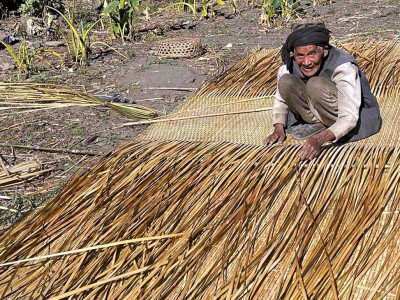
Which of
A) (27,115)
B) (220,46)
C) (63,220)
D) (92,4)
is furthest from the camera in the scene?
(92,4)

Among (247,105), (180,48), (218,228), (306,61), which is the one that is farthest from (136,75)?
(218,228)

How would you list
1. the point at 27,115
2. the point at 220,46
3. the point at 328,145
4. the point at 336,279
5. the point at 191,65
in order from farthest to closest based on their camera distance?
the point at 220,46 → the point at 191,65 → the point at 27,115 → the point at 328,145 → the point at 336,279

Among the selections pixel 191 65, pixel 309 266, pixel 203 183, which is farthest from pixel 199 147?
pixel 191 65

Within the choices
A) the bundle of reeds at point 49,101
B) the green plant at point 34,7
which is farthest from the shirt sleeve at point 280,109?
the green plant at point 34,7

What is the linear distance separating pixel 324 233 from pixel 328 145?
55 cm

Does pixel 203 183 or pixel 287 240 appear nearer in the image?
pixel 287 240

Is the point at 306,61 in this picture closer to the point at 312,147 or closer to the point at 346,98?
the point at 346,98

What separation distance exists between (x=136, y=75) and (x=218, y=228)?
8.29 feet

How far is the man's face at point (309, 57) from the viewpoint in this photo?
78.5 inches

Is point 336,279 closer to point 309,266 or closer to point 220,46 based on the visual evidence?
point 309,266

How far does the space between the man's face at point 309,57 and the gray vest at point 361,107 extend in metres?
0.04

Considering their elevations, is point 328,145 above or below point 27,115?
above

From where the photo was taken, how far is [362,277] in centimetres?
136

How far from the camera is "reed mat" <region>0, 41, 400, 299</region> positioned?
141 cm
